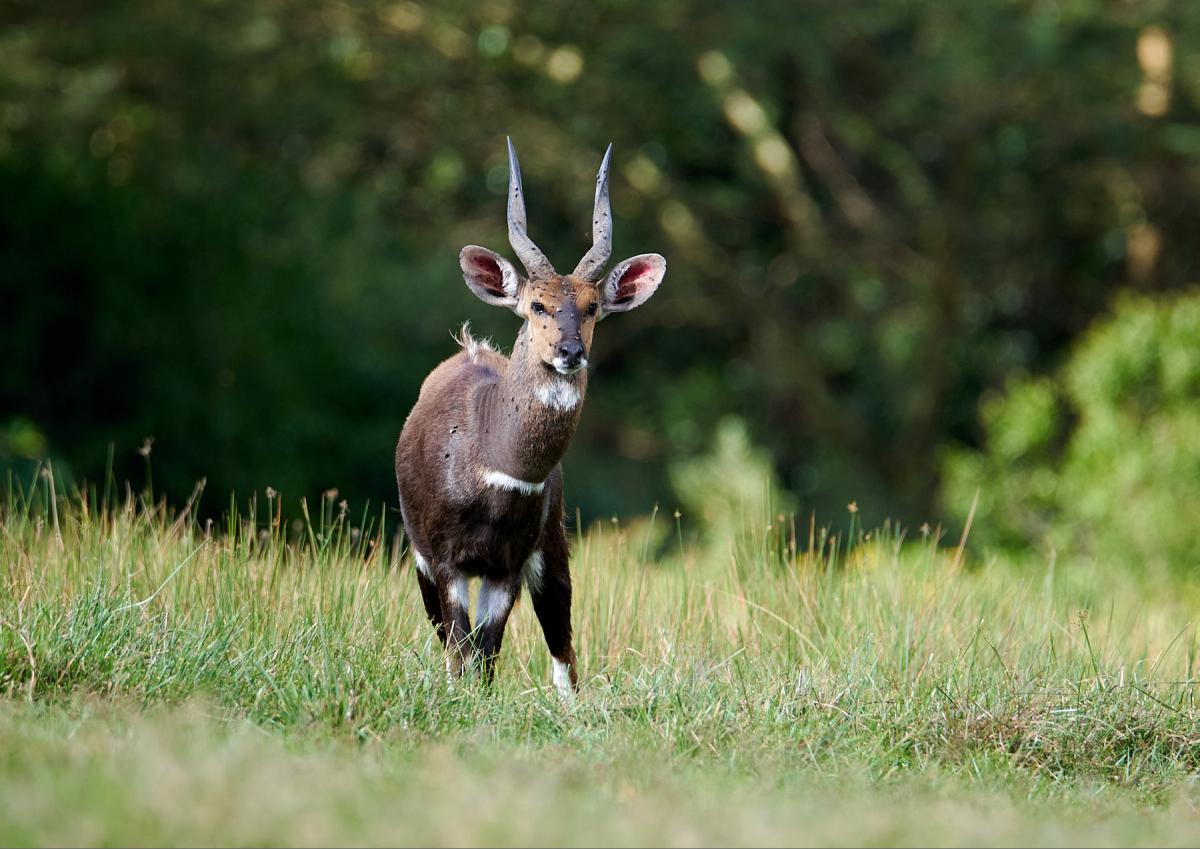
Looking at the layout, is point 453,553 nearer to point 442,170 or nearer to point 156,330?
point 156,330

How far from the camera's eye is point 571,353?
7.10 m

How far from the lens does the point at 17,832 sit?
15.0 ft

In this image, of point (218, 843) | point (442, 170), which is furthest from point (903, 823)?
point (442, 170)

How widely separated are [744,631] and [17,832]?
177 inches

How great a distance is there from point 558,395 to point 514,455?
0.31 metres

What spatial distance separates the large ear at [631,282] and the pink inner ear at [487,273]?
0.48 m

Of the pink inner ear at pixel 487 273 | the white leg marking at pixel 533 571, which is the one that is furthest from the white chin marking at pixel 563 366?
the white leg marking at pixel 533 571

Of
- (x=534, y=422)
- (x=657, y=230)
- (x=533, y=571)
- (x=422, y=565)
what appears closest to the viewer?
(x=534, y=422)

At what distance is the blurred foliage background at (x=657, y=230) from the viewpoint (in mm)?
18766

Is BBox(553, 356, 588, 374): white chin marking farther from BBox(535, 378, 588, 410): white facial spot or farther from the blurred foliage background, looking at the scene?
the blurred foliage background

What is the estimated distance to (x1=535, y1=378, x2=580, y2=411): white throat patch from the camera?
23.8 ft

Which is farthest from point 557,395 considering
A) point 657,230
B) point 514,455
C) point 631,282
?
point 657,230

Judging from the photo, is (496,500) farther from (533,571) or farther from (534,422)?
(533,571)

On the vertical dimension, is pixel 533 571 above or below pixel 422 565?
above
